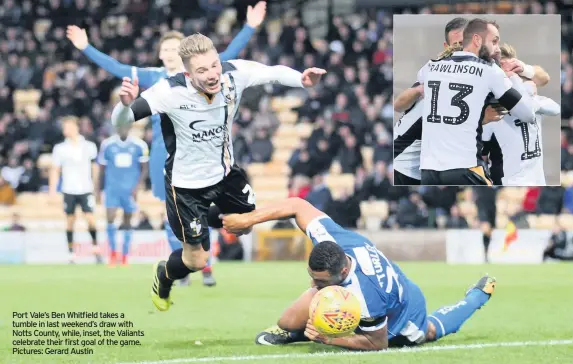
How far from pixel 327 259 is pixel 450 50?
5.98 ft

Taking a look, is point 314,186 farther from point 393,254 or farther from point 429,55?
point 429,55

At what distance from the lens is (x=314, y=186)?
1992 centimetres

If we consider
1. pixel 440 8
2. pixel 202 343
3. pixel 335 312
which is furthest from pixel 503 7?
pixel 335 312

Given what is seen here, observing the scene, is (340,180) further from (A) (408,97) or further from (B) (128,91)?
(B) (128,91)

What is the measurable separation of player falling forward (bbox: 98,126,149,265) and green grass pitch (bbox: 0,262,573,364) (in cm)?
71

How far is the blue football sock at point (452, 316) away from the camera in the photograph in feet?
26.4

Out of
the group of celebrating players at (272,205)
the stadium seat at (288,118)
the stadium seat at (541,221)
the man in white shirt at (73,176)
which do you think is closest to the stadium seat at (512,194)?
the stadium seat at (541,221)

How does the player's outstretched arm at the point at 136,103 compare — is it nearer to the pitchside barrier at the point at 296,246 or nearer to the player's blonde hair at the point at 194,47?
the player's blonde hair at the point at 194,47

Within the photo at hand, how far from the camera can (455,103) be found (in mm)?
7637

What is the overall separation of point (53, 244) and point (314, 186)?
4.80m

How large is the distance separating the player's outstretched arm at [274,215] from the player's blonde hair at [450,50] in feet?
4.64

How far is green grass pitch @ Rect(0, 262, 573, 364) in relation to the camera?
24.1 ft

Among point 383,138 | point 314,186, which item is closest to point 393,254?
point 314,186

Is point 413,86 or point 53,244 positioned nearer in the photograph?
point 413,86
